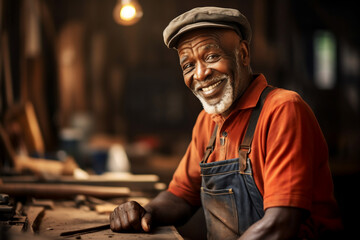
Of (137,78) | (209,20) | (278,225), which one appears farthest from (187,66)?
(137,78)

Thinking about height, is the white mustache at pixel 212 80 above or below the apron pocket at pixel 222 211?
above

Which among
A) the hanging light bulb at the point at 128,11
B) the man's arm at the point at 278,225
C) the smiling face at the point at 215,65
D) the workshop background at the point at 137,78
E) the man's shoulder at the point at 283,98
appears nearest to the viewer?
the man's arm at the point at 278,225

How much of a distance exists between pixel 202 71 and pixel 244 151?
484mm

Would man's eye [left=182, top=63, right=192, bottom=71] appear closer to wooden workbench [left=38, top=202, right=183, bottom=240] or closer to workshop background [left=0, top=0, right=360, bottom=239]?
wooden workbench [left=38, top=202, right=183, bottom=240]

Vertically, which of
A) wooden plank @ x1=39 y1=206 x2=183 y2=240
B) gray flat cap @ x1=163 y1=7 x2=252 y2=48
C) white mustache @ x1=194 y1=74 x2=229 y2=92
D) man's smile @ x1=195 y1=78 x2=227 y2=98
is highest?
gray flat cap @ x1=163 y1=7 x2=252 y2=48

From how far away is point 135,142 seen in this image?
11195 millimetres

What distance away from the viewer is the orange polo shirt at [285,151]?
6.25 ft

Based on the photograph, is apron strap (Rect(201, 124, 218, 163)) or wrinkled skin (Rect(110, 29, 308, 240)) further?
apron strap (Rect(201, 124, 218, 163))

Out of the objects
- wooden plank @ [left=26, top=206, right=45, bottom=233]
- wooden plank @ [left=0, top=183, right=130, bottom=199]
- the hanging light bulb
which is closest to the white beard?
wooden plank @ [left=26, top=206, right=45, bottom=233]

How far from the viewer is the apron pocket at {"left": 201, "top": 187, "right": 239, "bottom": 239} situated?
2.23 m

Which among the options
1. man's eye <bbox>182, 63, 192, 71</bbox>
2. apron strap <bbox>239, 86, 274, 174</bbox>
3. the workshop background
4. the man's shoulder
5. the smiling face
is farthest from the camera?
the workshop background

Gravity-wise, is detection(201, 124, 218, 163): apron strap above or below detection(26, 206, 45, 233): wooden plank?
above

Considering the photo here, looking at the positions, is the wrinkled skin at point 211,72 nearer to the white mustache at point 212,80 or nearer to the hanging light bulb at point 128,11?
the white mustache at point 212,80

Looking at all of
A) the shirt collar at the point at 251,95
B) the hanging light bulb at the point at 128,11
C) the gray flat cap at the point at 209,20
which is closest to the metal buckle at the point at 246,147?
the shirt collar at the point at 251,95
